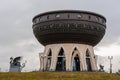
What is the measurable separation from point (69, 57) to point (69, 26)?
23.7ft

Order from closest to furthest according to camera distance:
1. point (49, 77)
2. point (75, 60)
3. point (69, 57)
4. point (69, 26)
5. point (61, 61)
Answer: point (49, 77) → point (69, 26) → point (69, 57) → point (61, 61) → point (75, 60)

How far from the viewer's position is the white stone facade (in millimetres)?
65188

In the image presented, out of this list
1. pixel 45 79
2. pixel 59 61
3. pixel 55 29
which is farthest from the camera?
pixel 59 61

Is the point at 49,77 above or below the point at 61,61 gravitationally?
below

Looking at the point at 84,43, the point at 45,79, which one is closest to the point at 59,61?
the point at 84,43

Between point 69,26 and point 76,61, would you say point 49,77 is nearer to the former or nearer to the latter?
point 69,26

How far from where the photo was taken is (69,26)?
62.5 m

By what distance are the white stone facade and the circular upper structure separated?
1.34m

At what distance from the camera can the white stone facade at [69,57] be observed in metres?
65.2

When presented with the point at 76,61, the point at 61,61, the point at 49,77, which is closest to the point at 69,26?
the point at 61,61

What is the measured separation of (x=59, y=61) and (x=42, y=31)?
8.08 metres

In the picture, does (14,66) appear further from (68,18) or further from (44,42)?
(68,18)

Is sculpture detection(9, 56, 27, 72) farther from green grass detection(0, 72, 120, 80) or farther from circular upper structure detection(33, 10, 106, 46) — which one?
green grass detection(0, 72, 120, 80)

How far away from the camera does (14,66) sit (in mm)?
64375
